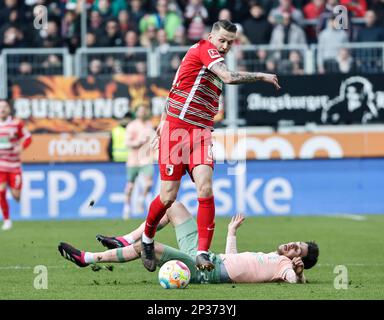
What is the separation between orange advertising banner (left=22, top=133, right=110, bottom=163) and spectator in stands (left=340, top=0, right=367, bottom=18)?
19.9 ft

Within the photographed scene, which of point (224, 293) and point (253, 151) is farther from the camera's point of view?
point (253, 151)

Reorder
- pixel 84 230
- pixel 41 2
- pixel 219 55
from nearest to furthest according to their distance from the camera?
pixel 219 55 → pixel 84 230 → pixel 41 2

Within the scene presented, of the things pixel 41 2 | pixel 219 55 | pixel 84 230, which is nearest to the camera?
pixel 219 55

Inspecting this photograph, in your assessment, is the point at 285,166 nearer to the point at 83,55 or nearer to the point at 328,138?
the point at 328,138

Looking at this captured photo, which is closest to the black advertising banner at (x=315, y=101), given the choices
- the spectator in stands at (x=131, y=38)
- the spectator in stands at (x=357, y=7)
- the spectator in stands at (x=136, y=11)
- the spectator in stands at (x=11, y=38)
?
the spectator in stands at (x=357, y=7)

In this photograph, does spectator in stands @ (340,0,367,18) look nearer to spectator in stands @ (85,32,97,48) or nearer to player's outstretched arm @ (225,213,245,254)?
spectator in stands @ (85,32,97,48)

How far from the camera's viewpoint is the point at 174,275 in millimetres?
11344

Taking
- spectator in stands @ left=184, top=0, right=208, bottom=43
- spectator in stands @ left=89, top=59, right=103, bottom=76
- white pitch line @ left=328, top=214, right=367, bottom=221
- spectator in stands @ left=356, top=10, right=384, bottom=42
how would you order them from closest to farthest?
white pitch line @ left=328, top=214, right=367, bottom=221 < spectator in stands @ left=89, top=59, right=103, bottom=76 < spectator in stands @ left=356, top=10, right=384, bottom=42 < spectator in stands @ left=184, top=0, right=208, bottom=43

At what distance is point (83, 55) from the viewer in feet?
79.8

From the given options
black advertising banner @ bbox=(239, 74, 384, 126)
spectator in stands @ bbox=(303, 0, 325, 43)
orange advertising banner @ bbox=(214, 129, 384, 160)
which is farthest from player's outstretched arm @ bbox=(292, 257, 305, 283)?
spectator in stands @ bbox=(303, 0, 325, 43)

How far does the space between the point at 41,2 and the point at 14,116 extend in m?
3.17

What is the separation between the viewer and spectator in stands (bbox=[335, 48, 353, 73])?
24422 mm

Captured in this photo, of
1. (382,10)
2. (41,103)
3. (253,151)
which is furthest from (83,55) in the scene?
(382,10)

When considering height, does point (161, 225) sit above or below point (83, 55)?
below
